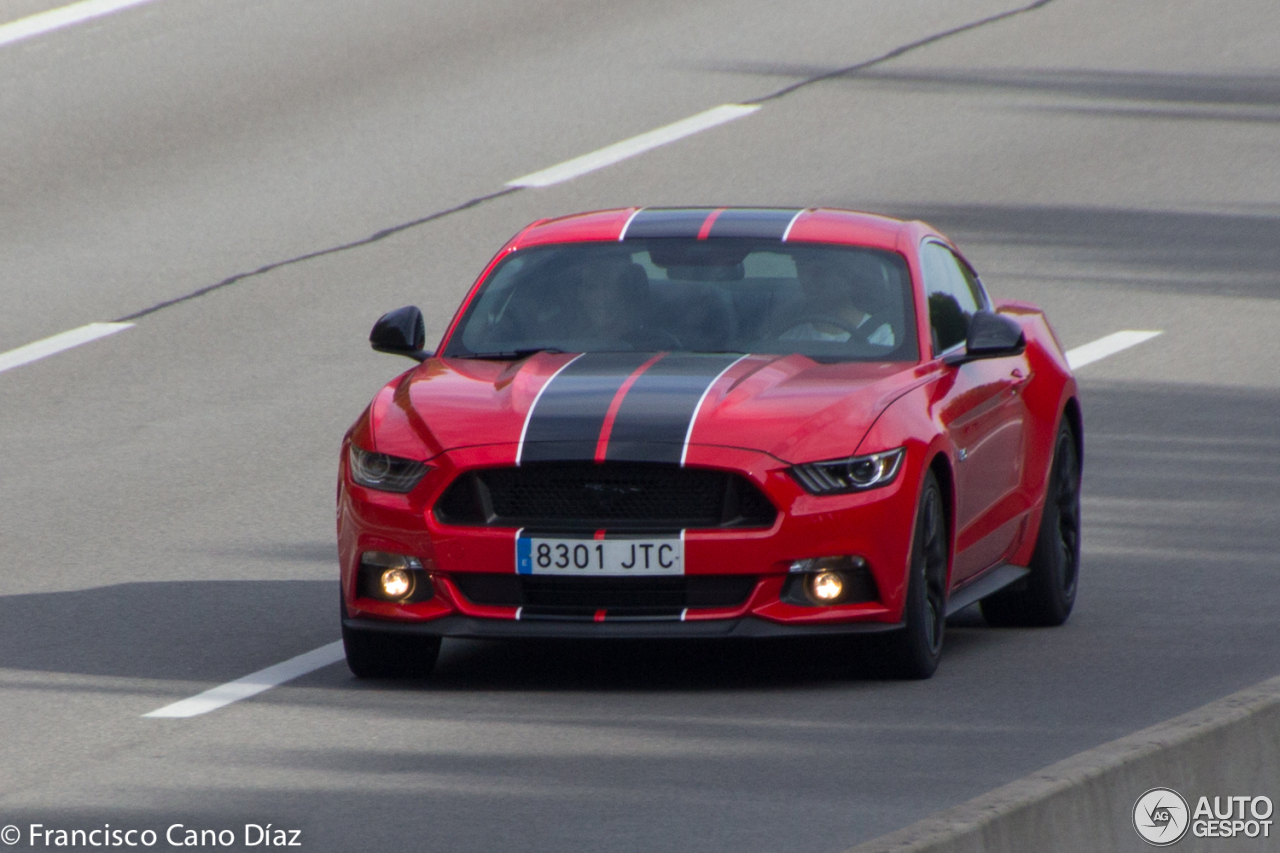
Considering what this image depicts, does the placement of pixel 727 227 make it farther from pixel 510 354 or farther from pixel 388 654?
pixel 388 654

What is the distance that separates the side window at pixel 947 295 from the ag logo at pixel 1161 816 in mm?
3378

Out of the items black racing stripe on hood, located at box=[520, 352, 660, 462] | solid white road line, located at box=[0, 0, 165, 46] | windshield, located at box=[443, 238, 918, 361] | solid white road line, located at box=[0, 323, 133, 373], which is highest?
black racing stripe on hood, located at box=[520, 352, 660, 462]

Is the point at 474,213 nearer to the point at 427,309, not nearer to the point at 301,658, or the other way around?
the point at 427,309

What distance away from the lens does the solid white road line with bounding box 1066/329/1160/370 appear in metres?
16.3

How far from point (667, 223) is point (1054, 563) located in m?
1.94

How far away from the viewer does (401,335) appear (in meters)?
9.66

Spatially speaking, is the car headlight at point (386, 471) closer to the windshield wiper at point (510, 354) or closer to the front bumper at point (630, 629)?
the front bumper at point (630, 629)

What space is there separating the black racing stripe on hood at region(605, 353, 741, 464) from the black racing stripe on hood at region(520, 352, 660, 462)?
7 cm

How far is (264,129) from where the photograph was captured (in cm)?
2175

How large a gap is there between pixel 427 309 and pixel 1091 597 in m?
7.32

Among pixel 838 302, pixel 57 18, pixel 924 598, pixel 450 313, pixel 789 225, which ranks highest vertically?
pixel 789 225

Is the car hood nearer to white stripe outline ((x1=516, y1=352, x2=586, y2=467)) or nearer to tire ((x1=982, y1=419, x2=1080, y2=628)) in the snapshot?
white stripe outline ((x1=516, y1=352, x2=586, y2=467))
